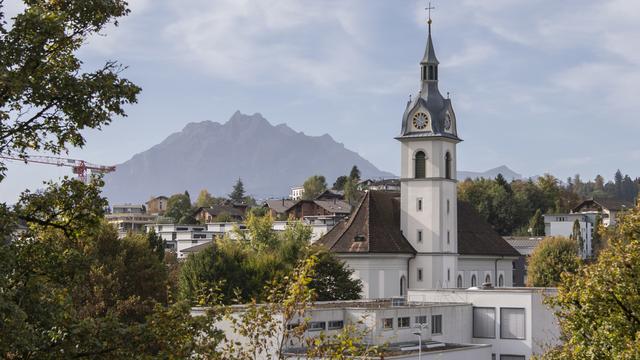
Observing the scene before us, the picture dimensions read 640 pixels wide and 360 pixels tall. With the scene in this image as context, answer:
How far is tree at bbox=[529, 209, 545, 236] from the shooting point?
165 metres

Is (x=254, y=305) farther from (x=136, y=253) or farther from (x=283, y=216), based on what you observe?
(x=283, y=216)

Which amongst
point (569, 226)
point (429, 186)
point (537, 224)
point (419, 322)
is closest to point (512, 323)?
point (419, 322)

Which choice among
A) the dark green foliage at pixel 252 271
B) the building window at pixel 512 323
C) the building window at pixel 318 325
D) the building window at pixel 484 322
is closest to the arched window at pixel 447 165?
the dark green foliage at pixel 252 271

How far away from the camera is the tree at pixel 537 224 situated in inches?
6481

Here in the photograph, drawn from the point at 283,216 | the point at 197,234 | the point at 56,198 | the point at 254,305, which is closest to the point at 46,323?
the point at 56,198

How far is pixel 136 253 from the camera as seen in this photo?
63.9 metres

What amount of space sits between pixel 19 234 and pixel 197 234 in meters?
149

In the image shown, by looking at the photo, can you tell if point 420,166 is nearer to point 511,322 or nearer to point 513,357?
point 511,322

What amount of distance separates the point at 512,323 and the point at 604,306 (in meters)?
38.2

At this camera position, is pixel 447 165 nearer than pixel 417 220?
No

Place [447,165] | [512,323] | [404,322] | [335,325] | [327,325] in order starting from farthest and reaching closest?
[447,165] → [512,323] → [404,322] → [335,325] → [327,325]

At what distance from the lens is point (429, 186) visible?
3472 inches

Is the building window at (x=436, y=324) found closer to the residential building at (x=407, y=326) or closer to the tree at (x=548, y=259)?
the residential building at (x=407, y=326)

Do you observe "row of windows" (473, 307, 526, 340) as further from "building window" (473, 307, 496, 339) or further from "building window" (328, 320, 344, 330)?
"building window" (328, 320, 344, 330)
